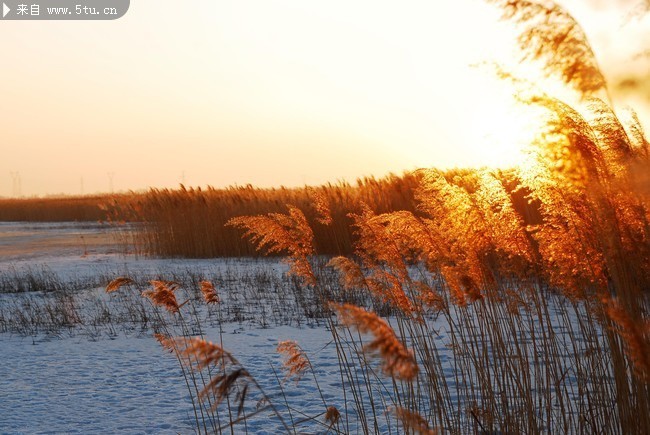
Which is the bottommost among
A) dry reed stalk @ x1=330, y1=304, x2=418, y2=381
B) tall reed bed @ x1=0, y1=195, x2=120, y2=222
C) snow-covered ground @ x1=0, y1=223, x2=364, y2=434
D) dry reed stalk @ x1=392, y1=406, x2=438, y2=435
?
snow-covered ground @ x1=0, y1=223, x2=364, y2=434

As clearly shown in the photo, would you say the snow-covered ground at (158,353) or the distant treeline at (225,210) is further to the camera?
the distant treeline at (225,210)

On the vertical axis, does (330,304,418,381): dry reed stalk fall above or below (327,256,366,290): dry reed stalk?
below

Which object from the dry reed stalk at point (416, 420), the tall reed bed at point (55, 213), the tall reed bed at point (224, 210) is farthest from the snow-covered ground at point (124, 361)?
the tall reed bed at point (55, 213)

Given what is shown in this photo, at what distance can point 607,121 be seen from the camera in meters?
2.68

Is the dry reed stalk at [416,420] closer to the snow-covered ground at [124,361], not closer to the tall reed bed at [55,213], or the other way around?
the snow-covered ground at [124,361]

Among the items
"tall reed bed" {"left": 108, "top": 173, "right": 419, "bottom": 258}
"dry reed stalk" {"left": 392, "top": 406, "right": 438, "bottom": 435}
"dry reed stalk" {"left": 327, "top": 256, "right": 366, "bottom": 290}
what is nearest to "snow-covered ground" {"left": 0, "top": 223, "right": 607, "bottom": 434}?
"dry reed stalk" {"left": 327, "top": 256, "right": 366, "bottom": 290}

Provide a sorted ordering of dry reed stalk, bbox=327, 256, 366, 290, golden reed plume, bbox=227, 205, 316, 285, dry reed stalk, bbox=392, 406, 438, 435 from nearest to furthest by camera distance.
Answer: dry reed stalk, bbox=392, 406, 438, 435, dry reed stalk, bbox=327, 256, 366, 290, golden reed plume, bbox=227, 205, 316, 285

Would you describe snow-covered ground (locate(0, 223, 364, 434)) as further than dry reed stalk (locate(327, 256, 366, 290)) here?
Yes

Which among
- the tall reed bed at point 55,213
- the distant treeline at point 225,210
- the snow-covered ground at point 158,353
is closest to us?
the snow-covered ground at point 158,353

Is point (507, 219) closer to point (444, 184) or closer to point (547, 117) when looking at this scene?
point (444, 184)

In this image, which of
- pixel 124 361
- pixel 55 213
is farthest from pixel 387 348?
pixel 55 213

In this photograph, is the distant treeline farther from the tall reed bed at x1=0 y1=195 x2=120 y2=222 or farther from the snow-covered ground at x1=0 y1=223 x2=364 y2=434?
the tall reed bed at x1=0 y1=195 x2=120 y2=222

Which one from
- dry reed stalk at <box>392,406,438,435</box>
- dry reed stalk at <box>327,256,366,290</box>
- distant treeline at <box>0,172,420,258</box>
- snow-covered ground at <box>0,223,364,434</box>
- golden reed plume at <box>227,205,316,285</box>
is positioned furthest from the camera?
distant treeline at <box>0,172,420,258</box>

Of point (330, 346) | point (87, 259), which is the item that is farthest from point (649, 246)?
point (87, 259)
